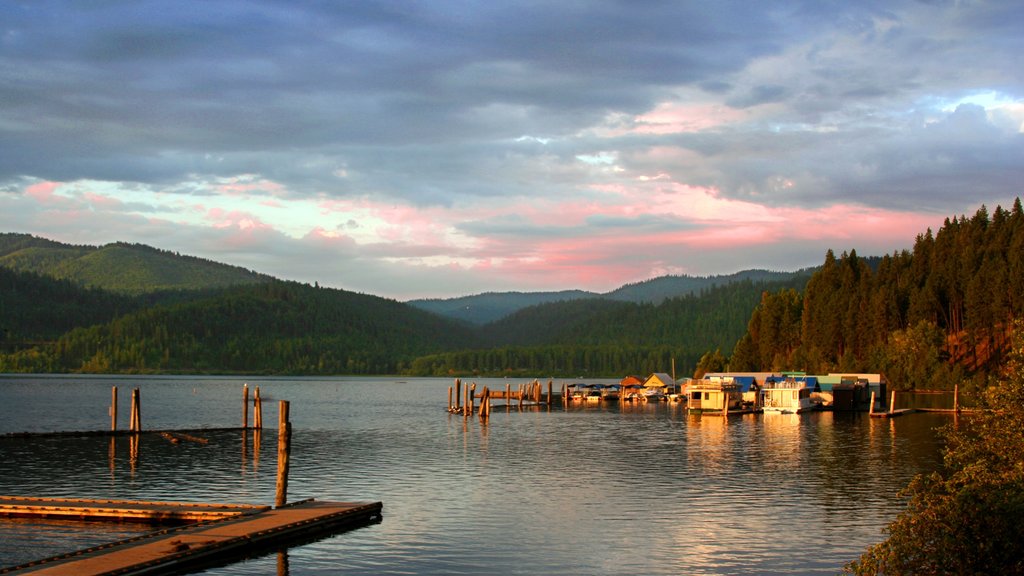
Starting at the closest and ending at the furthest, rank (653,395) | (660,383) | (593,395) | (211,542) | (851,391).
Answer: (211,542)
(851,391)
(653,395)
(593,395)
(660,383)

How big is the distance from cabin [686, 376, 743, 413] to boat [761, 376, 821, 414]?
13.1 ft

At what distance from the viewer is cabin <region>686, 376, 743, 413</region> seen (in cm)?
12769

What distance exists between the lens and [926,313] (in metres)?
176

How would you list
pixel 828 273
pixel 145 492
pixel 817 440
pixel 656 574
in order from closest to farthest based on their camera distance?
pixel 656 574, pixel 145 492, pixel 817 440, pixel 828 273

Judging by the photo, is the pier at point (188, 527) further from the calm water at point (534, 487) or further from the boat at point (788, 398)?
the boat at point (788, 398)

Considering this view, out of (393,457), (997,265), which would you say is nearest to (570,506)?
(393,457)

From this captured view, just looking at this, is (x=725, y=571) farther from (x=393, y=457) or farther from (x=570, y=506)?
(x=393, y=457)

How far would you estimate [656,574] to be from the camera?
3322 centimetres

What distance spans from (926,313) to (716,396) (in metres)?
66.9

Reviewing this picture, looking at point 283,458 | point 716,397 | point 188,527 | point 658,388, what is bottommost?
point 658,388

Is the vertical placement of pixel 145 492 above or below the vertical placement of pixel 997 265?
below

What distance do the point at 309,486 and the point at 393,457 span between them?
17.1 m

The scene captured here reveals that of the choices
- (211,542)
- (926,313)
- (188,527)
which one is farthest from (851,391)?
(211,542)

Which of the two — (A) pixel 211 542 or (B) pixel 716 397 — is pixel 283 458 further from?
(B) pixel 716 397
